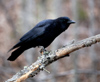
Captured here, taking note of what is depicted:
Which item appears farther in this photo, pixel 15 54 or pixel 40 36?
pixel 40 36

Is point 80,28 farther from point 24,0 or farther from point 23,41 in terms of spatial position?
point 23,41

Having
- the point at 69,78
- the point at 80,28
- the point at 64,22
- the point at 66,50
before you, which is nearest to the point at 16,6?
the point at 80,28

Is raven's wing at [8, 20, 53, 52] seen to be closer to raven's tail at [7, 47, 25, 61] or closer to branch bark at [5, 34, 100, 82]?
raven's tail at [7, 47, 25, 61]

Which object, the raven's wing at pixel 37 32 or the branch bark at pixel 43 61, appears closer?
the branch bark at pixel 43 61

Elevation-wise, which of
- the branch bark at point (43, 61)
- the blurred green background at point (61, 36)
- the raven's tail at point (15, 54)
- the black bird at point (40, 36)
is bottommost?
the branch bark at point (43, 61)

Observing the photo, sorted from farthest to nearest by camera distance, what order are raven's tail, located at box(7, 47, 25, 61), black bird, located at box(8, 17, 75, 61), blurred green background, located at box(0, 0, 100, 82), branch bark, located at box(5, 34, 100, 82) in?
1. blurred green background, located at box(0, 0, 100, 82)
2. black bird, located at box(8, 17, 75, 61)
3. raven's tail, located at box(7, 47, 25, 61)
4. branch bark, located at box(5, 34, 100, 82)

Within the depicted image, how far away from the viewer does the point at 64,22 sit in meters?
5.06

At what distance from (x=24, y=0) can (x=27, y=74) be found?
5380 millimetres

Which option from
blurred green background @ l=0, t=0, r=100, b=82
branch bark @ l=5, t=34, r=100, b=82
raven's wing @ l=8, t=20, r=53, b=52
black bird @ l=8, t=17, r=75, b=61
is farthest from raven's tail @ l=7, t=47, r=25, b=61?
blurred green background @ l=0, t=0, r=100, b=82

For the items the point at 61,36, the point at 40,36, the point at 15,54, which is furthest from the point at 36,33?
the point at 61,36

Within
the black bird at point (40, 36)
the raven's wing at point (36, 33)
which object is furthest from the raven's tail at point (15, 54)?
the raven's wing at point (36, 33)

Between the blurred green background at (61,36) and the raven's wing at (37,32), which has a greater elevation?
the blurred green background at (61,36)

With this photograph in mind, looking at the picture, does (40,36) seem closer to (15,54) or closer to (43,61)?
(15,54)

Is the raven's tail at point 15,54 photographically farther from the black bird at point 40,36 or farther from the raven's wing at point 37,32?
the raven's wing at point 37,32
